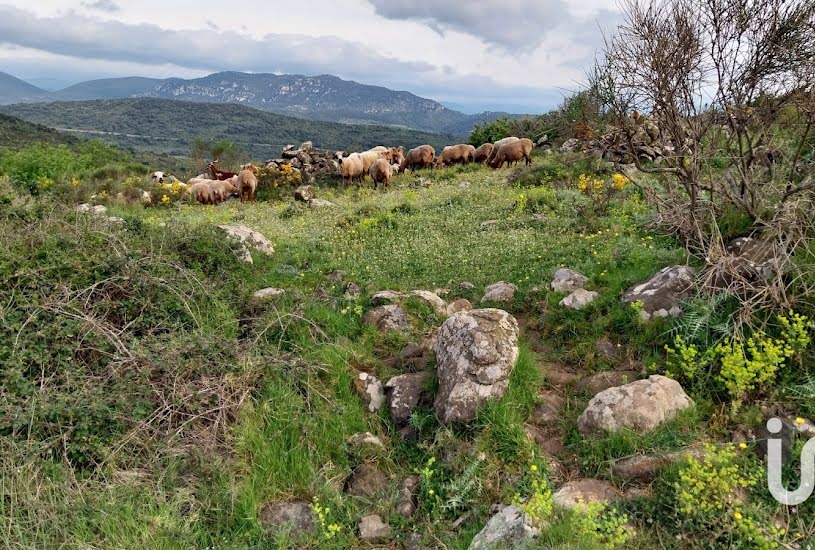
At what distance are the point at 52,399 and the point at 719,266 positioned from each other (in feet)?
20.7

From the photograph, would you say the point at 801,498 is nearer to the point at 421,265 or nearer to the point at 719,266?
the point at 719,266

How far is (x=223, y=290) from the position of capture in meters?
6.68

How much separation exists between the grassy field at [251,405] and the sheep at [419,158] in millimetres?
18481

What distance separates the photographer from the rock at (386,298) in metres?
6.66

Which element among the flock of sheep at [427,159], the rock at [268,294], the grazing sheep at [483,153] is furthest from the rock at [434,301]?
the grazing sheep at [483,153]

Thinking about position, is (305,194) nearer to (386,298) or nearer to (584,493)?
(386,298)

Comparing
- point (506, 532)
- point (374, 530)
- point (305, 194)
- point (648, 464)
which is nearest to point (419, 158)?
point (305, 194)

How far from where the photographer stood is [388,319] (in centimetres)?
620

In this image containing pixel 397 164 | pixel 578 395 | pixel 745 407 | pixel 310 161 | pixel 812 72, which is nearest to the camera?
pixel 745 407

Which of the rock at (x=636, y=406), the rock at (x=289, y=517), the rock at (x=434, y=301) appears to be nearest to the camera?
the rock at (x=289, y=517)

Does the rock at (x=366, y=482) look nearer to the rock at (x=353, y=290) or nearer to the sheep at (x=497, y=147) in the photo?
the rock at (x=353, y=290)

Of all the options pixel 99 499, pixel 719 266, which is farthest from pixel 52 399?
pixel 719 266

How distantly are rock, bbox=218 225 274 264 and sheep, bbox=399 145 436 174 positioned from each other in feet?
55.8

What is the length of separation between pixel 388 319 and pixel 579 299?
2.34 meters
